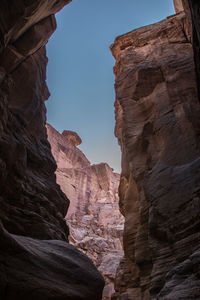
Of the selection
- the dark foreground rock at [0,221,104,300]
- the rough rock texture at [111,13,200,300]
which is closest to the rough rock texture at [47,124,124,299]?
the rough rock texture at [111,13,200,300]

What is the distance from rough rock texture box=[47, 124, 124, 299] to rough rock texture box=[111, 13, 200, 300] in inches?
536

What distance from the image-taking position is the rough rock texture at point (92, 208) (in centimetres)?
3189

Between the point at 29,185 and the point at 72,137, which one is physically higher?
the point at 72,137

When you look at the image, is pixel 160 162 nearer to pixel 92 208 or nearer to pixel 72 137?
pixel 92 208

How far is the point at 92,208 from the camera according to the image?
42.2 m

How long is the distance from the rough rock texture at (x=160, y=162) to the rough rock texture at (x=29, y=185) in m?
3.32

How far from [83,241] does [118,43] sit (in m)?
23.9

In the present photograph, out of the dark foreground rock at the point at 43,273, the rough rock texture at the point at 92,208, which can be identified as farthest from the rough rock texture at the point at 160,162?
the rough rock texture at the point at 92,208

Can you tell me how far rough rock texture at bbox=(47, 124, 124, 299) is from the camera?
31.9 m

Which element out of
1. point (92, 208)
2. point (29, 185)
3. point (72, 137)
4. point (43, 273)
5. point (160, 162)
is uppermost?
point (72, 137)

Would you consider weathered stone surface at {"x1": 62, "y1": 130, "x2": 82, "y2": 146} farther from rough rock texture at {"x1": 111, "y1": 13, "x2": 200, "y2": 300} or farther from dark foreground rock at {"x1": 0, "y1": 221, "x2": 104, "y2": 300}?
dark foreground rock at {"x1": 0, "y1": 221, "x2": 104, "y2": 300}

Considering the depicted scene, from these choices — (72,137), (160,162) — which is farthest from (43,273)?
(72,137)

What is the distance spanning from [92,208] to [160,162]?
101 ft

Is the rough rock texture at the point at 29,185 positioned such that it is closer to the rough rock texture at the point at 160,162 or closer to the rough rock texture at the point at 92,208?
the rough rock texture at the point at 160,162
